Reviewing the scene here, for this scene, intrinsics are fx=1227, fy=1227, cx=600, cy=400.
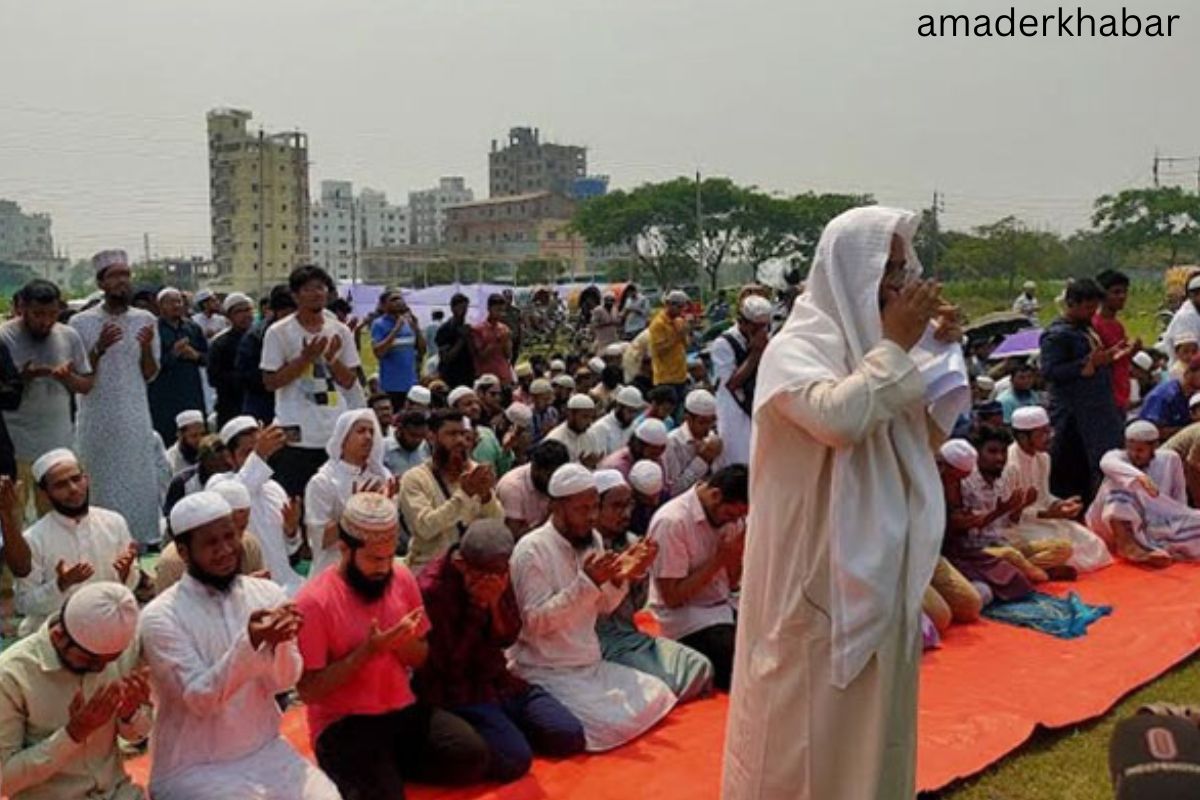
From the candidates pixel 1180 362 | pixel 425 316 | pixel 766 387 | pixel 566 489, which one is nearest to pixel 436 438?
pixel 566 489

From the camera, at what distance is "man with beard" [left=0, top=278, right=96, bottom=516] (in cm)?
621

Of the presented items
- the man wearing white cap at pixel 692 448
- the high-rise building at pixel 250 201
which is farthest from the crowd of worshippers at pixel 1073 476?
the high-rise building at pixel 250 201

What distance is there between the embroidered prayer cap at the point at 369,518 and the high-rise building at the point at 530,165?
10423cm

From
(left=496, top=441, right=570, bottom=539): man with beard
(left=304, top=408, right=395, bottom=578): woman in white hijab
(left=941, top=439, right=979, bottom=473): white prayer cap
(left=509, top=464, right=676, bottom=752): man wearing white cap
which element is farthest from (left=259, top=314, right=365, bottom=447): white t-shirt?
(left=941, top=439, right=979, bottom=473): white prayer cap

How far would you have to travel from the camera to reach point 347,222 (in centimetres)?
11000

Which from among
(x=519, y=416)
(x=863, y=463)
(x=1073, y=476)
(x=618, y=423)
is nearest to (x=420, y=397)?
(x=519, y=416)

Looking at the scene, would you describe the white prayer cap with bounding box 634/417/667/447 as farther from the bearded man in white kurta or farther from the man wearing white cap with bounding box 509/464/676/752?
the bearded man in white kurta

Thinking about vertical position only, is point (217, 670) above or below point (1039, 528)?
above

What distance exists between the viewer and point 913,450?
2.90 meters

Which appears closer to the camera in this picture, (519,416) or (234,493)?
(234,493)

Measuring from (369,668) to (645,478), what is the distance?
270 centimetres

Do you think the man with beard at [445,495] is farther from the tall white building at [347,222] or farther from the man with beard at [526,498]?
the tall white building at [347,222]

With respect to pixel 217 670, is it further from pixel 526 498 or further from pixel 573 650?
pixel 526 498

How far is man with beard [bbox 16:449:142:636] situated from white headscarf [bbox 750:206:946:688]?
9.35 feet
